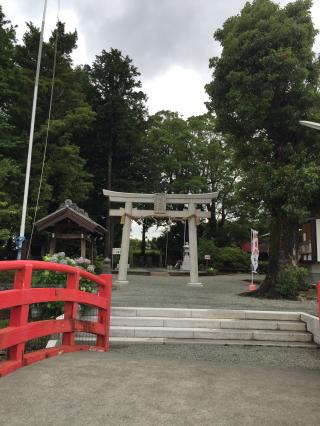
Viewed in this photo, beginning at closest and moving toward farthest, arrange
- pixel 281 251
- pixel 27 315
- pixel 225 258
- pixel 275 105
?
pixel 27 315
pixel 275 105
pixel 281 251
pixel 225 258

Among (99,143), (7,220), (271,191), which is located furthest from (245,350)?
(99,143)

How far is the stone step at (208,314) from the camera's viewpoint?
25.8 feet

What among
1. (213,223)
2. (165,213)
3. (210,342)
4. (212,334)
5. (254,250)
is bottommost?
(210,342)

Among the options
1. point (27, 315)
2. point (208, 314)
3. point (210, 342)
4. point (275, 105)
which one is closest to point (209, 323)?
point (208, 314)

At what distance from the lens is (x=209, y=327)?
752 cm

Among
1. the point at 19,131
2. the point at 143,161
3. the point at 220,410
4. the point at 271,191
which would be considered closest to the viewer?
the point at 220,410

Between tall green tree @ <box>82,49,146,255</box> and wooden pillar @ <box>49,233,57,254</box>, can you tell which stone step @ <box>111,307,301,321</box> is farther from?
tall green tree @ <box>82,49,146,255</box>

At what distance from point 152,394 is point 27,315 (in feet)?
5.19

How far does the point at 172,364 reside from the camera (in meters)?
4.58

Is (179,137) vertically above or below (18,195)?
above

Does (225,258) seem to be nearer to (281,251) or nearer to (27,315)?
(281,251)

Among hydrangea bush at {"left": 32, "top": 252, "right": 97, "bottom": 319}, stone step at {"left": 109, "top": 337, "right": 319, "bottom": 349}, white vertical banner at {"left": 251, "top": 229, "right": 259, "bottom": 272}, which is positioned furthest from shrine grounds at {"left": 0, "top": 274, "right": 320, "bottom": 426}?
white vertical banner at {"left": 251, "top": 229, "right": 259, "bottom": 272}

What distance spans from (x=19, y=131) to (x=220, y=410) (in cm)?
2275

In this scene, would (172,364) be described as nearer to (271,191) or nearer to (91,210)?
(271,191)
